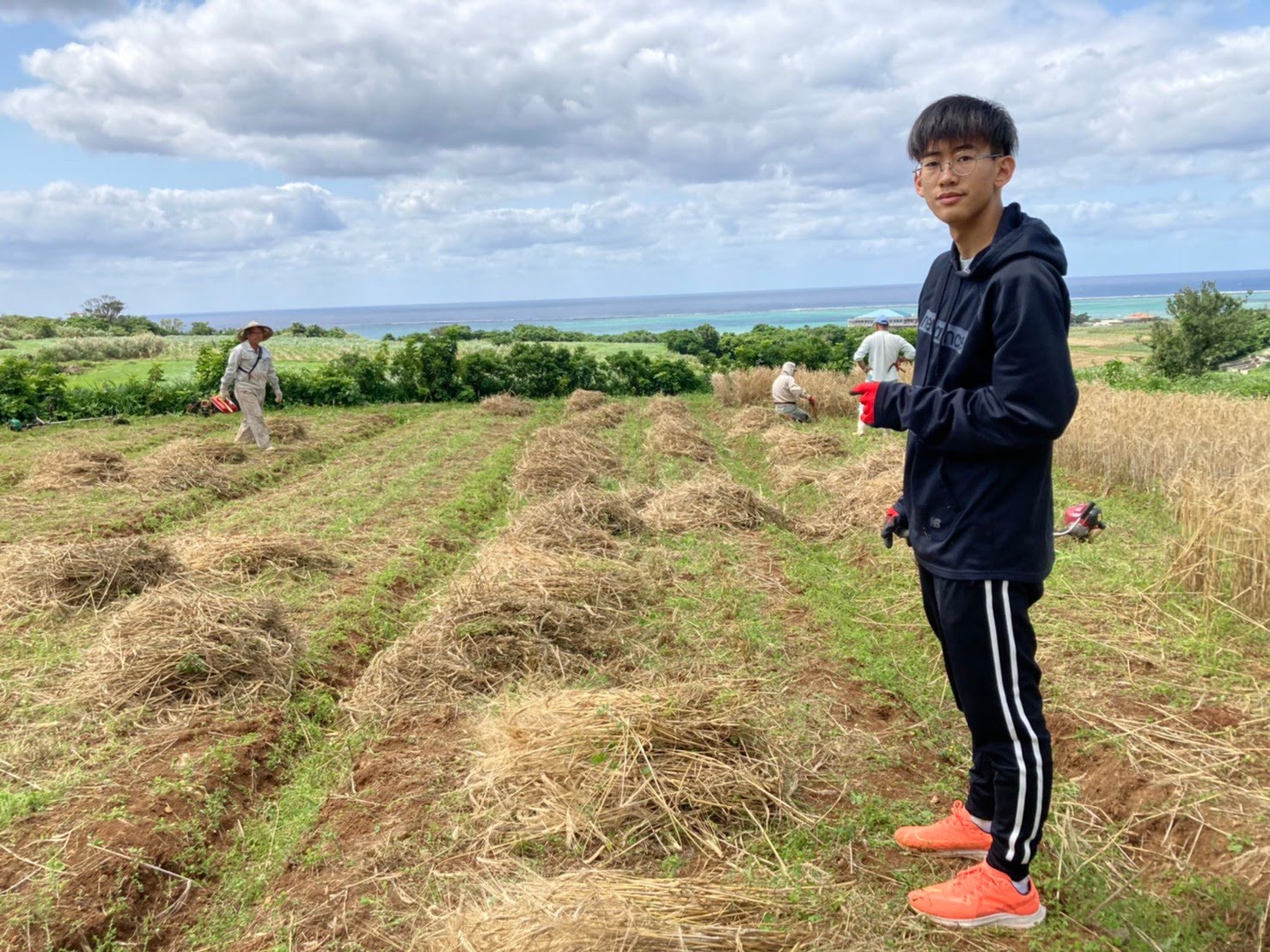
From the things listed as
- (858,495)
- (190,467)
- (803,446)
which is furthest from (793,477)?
(190,467)

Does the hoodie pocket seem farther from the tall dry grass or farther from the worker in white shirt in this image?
the worker in white shirt

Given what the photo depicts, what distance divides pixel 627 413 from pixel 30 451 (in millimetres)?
10329

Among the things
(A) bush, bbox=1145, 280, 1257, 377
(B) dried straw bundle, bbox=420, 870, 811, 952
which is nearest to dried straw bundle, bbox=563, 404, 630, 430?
(B) dried straw bundle, bbox=420, 870, 811, 952

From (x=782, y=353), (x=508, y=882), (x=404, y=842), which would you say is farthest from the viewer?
(x=782, y=353)

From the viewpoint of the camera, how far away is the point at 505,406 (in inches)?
728

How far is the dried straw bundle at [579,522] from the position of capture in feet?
22.2

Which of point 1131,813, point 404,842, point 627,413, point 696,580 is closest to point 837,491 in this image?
point 696,580

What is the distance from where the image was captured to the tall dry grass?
477cm

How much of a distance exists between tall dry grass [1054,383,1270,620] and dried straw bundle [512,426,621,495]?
5643mm

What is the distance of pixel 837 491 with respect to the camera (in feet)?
30.0

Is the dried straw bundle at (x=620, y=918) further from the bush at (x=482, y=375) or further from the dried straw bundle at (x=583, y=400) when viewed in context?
the bush at (x=482, y=375)

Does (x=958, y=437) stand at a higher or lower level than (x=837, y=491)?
higher

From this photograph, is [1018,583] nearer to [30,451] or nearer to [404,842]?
[404,842]

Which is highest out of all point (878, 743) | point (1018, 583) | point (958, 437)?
point (958, 437)
